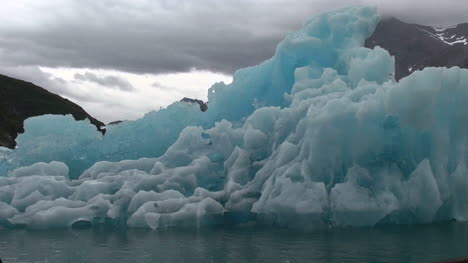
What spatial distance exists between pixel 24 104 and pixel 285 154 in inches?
3632

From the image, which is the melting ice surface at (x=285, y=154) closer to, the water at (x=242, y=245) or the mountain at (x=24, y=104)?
the water at (x=242, y=245)

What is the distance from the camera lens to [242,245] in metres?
17.5

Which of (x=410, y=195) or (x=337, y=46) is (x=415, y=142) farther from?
(x=337, y=46)

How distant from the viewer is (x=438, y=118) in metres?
22.0

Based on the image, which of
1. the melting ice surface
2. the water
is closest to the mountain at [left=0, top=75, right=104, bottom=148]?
the melting ice surface

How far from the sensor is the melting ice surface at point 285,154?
2119cm

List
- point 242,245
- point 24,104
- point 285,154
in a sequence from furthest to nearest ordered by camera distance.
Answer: point 24,104 → point 285,154 → point 242,245

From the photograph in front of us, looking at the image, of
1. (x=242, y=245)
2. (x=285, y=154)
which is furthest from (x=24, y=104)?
(x=242, y=245)

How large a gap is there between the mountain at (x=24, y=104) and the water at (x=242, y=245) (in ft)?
243

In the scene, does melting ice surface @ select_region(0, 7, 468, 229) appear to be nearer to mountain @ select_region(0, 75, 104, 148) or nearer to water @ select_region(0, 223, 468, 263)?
water @ select_region(0, 223, 468, 263)

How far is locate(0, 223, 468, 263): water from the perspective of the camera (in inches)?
598

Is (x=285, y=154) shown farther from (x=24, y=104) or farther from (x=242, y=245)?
(x=24, y=104)

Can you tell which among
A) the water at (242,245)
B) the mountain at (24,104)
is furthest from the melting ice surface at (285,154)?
the mountain at (24,104)

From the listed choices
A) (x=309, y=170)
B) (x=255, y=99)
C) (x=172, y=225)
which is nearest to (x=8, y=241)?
(x=172, y=225)
